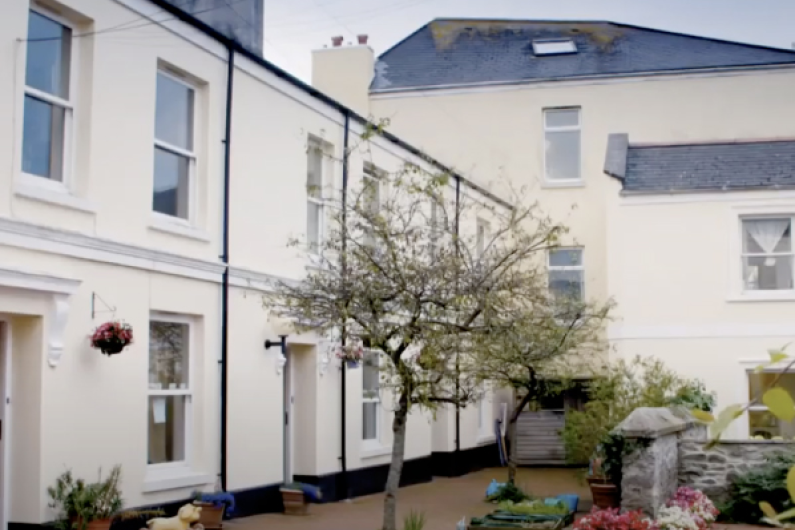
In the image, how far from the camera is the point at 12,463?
10250mm

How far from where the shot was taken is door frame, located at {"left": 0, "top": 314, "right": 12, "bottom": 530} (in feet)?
33.3

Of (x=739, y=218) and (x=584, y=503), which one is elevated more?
(x=739, y=218)

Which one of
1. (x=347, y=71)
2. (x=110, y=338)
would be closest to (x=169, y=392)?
(x=110, y=338)

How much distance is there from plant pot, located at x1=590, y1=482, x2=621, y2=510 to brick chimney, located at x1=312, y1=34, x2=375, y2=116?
14856 mm

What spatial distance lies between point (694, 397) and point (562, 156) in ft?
29.1

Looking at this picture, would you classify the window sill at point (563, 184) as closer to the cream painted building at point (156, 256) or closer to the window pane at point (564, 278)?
the window pane at point (564, 278)

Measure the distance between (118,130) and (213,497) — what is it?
4.26 m

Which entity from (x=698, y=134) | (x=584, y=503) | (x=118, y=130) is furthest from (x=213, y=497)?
(x=698, y=134)

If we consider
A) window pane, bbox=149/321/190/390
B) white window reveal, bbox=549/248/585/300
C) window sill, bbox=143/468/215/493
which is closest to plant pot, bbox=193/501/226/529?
window sill, bbox=143/468/215/493

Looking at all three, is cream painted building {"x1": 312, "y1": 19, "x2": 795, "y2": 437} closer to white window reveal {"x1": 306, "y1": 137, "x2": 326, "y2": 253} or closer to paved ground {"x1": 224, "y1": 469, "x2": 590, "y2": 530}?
paved ground {"x1": 224, "y1": 469, "x2": 590, "y2": 530}

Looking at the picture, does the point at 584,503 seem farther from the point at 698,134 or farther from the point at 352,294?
the point at 698,134

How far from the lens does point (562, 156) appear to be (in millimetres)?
26219

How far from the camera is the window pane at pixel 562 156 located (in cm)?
2616

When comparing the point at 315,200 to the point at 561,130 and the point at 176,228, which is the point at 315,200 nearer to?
the point at 176,228
